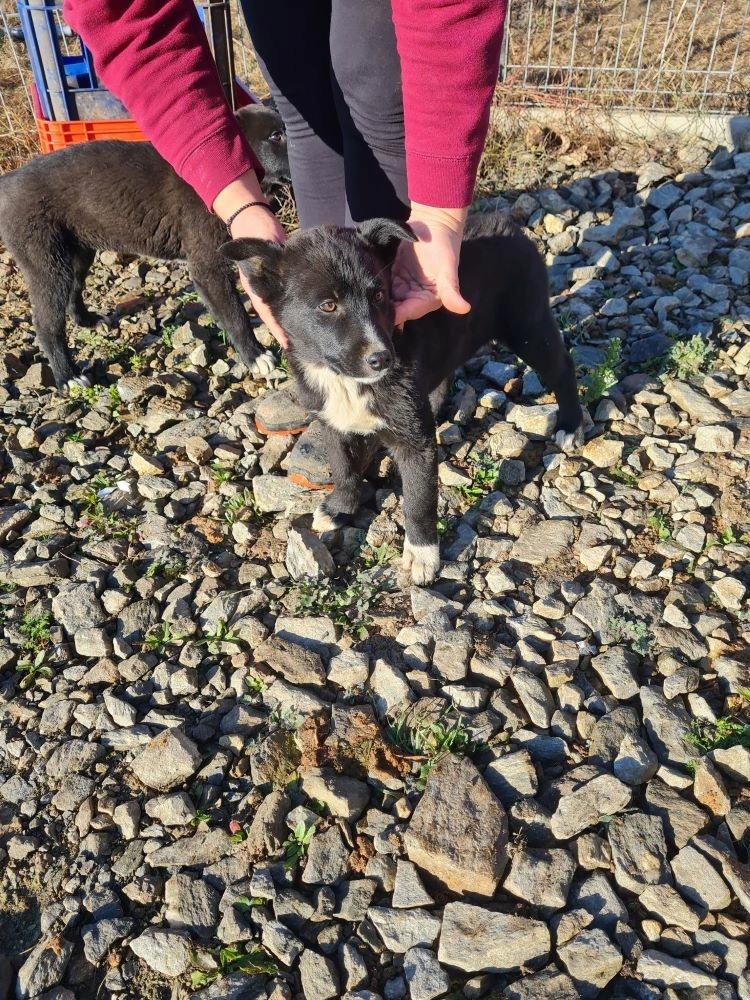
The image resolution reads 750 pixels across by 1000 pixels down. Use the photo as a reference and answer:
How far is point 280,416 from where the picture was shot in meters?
3.53

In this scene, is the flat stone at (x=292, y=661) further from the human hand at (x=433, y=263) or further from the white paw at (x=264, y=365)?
the white paw at (x=264, y=365)

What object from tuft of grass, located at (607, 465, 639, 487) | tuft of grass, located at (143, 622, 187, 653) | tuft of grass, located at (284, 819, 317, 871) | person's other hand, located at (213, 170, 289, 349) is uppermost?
person's other hand, located at (213, 170, 289, 349)

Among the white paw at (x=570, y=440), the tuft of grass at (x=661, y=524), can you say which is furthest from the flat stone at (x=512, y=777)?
the white paw at (x=570, y=440)

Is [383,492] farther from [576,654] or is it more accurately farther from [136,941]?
[136,941]

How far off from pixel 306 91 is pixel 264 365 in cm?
131

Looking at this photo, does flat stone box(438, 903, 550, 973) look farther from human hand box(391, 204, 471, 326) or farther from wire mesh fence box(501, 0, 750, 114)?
wire mesh fence box(501, 0, 750, 114)

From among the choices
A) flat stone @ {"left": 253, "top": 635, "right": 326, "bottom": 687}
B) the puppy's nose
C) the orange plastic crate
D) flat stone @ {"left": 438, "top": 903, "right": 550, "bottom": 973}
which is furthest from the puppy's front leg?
the orange plastic crate

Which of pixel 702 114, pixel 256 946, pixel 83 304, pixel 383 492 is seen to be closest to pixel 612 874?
pixel 256 946

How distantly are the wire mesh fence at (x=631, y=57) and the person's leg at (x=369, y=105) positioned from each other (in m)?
3.17

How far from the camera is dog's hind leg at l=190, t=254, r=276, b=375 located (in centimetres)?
416

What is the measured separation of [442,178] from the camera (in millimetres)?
2305

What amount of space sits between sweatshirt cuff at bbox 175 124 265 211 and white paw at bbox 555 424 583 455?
1.61 m

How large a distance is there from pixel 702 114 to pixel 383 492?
4.15 metres

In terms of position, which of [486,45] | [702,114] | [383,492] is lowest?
[383,492]
